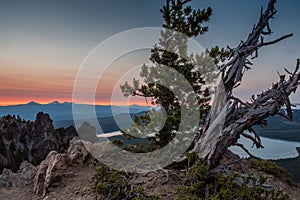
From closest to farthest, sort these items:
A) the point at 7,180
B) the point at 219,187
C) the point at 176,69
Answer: the point at 219,187
the point at 176,69
the point at 7,180

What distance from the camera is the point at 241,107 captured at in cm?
950

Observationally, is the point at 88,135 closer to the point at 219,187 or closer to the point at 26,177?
the point at 26,177

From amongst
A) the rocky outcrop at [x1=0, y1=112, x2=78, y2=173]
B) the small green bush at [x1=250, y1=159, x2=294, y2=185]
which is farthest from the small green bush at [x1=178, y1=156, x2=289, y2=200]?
the rocky outcrop at [x1=0, y1=112, x2=78, y2=173]

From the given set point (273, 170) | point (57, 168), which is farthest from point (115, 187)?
point (273, 170)

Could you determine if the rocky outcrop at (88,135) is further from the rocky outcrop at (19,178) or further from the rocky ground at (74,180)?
the rocky outcrop at (19,178)

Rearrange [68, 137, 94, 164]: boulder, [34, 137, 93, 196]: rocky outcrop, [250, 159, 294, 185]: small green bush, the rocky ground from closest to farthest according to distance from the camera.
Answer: the rocky ground
[34, 137, 93, 196]: rocky outcrop
[68, 137, 94, 164]: boulder
[250, 159, 294, 185]: small green bush

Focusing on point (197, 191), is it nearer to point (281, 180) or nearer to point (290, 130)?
point (281, 180)

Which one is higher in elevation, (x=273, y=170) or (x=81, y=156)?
(x=81, y=156)

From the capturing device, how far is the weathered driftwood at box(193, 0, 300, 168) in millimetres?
7988

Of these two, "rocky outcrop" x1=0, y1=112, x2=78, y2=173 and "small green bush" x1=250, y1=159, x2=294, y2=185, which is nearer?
"small green bush" x1=250, y1=159, x2=294, y2=185

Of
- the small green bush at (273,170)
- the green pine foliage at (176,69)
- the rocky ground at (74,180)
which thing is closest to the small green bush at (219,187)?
the rocky ground at (74,180)

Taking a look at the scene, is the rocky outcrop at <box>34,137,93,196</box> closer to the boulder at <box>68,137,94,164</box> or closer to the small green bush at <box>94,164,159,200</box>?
the boulder at <box>68,137,94,164</box>

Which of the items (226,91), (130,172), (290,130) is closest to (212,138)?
(226,91)

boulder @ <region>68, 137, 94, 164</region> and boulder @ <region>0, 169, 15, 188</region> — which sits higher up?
boulder @ <region>68, 137, 94, 164</region>
